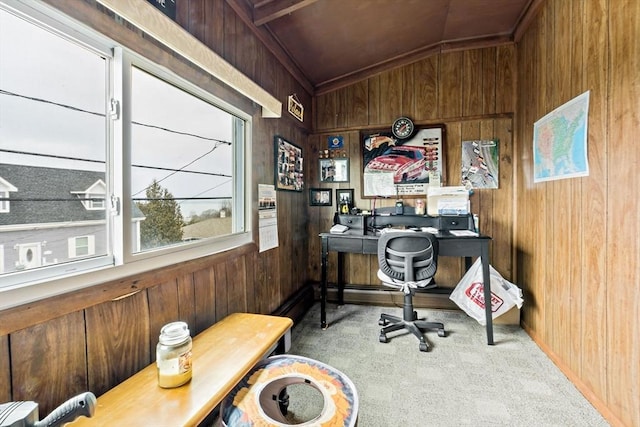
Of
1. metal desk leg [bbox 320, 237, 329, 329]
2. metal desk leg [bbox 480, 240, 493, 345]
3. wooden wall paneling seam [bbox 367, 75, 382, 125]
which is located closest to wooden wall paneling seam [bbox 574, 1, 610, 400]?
metal desk leg [bbox 480, 240, 493, 345]

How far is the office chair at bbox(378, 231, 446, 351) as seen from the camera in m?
2.19

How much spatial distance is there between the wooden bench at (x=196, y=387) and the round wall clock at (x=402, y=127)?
234 centimetres

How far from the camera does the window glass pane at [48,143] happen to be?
32.4 inches

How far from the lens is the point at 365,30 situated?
2348 millimetres

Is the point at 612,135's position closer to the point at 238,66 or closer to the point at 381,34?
the point at 381,34

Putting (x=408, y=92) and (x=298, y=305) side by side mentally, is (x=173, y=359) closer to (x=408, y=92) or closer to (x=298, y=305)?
(x=298, y=305)

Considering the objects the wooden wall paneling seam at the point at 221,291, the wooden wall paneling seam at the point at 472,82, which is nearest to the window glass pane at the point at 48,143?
the wooden wall paneling seam at the point at 221,291

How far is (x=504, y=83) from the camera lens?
2730 millimetres

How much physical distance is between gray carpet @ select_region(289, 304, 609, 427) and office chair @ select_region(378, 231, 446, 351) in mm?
175

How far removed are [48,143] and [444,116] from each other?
10.0 ft

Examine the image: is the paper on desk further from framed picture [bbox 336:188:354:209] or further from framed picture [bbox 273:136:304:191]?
framed picture [bbox 273:136:304:191]

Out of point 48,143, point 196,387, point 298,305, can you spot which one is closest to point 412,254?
point 298,305

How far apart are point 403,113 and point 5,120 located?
2966 mm

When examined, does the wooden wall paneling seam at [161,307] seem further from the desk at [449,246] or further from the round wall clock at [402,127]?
the round wall clock at [402,127]
